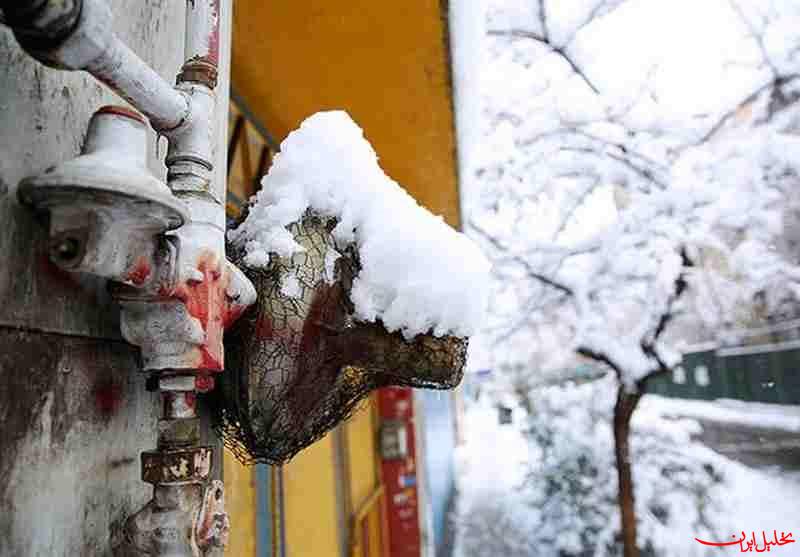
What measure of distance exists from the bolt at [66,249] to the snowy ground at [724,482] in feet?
25.1

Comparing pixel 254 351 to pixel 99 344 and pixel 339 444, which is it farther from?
pixel 339 444

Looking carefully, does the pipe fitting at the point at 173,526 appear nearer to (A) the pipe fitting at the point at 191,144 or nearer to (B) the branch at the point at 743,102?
(A) the pipe fitting at the point at 191,144

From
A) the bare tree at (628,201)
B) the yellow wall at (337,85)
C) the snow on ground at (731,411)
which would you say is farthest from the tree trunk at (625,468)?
the yellow wall at (337,85)

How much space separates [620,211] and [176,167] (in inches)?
299

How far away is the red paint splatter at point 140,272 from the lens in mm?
654

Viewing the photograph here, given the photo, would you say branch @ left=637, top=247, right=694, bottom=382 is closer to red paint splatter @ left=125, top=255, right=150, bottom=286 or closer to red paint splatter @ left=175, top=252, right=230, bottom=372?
red paint splatter @ left=175, top=252, right=230, bottom=372

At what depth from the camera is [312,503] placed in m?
3.29

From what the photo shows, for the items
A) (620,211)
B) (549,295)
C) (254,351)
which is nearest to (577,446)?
(549,295)

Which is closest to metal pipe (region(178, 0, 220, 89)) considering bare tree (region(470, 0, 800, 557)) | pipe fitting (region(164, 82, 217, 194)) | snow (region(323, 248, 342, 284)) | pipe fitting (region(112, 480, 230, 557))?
pipe fitting (region(164, 82, 217, 194))

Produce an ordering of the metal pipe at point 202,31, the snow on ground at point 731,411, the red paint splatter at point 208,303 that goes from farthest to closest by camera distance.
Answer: the snow on ground at point 731,411
the metal pipe at point 202,31
the red paint splatter at point 208,303

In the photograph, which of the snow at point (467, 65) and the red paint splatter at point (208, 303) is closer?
the red paint splatter at point (208, 303)

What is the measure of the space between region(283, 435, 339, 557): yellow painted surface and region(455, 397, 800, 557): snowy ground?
499 centimetres

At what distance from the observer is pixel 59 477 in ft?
2.23

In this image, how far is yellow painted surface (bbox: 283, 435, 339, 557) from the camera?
2830mm
